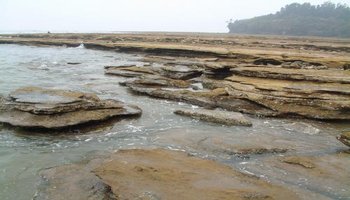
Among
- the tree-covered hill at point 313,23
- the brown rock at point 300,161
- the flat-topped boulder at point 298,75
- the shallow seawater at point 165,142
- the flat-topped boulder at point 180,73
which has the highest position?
the tree-covered hill at point 313,23

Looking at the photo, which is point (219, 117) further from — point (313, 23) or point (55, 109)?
point (313, 23)

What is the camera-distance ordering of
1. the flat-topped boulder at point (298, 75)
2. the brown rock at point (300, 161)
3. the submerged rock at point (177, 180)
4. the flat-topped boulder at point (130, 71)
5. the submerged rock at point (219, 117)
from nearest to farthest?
the submerged rock at point (177, 180) → the brown rock at point (300, 161) → the submerged rock at point (219, 117) → the flat-topped boulder at point (298, 75) → the flat-topped boulder at point (130, 71)

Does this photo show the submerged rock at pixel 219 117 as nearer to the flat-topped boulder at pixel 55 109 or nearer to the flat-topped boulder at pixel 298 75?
the flat-topped boulder at pixel 55 109

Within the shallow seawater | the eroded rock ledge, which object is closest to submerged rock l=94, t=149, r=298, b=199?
the eroded rock ledge

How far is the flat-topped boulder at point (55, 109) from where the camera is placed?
10.1m

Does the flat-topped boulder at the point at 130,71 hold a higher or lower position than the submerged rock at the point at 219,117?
higher

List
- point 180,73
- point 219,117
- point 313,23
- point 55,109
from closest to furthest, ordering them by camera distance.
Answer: point 55,109, point 219,117, point 180,73, point 313,23

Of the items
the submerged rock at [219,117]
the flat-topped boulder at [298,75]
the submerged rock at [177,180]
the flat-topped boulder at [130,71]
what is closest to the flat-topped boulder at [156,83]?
the flat-topped boulder at [130,71]

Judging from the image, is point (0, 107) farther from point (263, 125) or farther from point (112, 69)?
point (112, 69)

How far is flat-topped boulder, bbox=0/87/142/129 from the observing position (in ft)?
33.1

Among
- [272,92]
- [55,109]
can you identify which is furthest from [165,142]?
[272,92]

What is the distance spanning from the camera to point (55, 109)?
1054 cm

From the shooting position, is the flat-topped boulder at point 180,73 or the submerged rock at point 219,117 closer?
the submerged rock at point 219,117

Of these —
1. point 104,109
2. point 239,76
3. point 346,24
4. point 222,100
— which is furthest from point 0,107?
point 346,24
